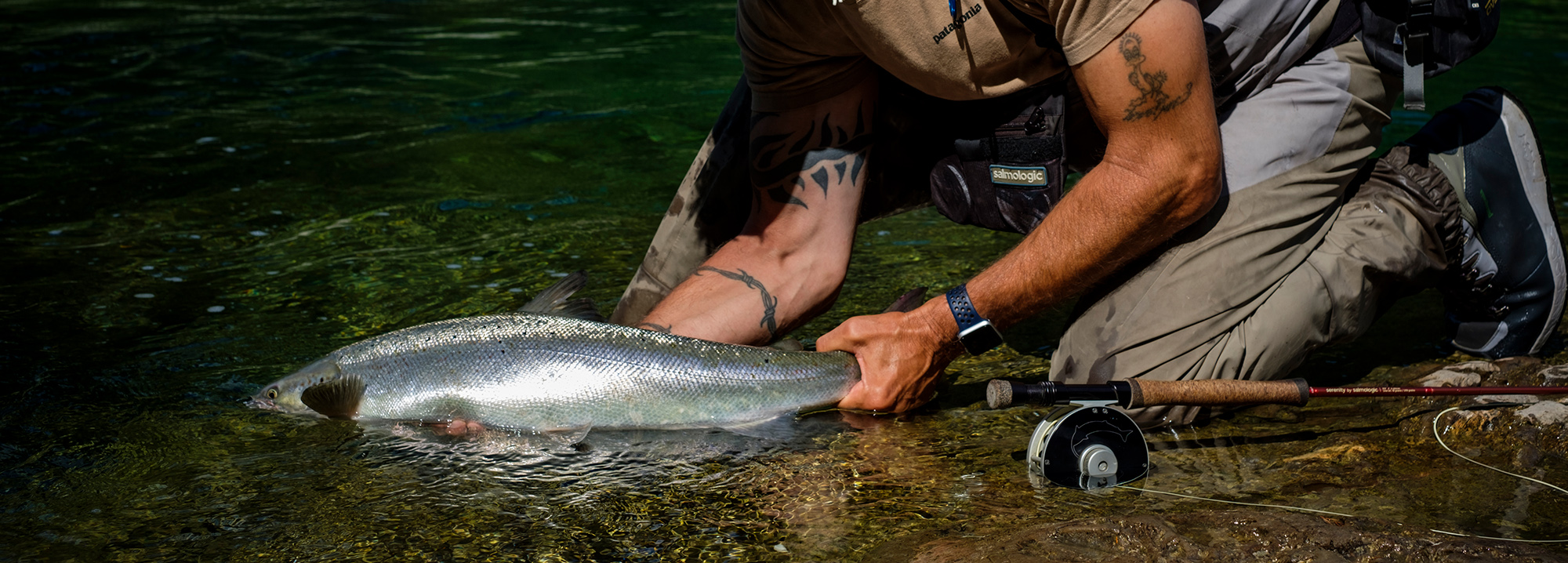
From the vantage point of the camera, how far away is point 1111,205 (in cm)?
295

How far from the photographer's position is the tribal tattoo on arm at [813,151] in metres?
3.69

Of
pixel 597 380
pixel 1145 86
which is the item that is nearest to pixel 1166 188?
pixel 1145 86

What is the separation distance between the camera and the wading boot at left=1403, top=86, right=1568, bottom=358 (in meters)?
3.38

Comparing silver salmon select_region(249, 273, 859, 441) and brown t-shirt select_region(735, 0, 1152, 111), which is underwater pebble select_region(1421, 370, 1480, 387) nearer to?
brown t-shirt select_region(735, 0, 1152, 111)

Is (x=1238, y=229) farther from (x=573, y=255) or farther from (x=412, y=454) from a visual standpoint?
(x=573, y=255)

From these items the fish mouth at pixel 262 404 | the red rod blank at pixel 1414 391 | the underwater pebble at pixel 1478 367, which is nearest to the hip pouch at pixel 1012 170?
the red rod blank at pixel 1414 391

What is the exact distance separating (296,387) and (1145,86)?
7.68 feet

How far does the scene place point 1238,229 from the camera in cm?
315

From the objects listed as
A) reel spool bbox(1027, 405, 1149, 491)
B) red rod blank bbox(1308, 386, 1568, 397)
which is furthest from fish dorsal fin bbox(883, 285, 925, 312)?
red rod blank bbox(1308, 386, 1568, 397)

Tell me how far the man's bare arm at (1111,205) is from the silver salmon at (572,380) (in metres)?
0.13

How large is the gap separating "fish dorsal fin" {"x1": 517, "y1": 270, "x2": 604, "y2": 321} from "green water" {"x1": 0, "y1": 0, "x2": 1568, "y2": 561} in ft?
1.37

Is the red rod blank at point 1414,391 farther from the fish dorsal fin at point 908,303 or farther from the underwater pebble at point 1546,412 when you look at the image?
the fish dorsal fin at point 908,303

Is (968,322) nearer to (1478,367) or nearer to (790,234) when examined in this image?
(790,234)

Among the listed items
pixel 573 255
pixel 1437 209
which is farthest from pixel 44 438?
pixel 1437 209
